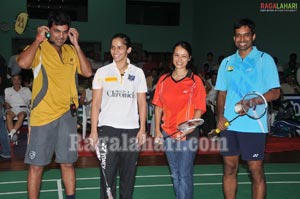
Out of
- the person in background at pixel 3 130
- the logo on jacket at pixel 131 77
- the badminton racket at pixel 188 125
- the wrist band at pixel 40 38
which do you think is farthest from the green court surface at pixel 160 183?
the wrist band at pixel 40 38

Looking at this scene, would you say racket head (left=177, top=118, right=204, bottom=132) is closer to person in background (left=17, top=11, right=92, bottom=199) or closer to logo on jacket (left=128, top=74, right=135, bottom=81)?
logo on jacket (left=128, top=74, right=135, bottom=81)

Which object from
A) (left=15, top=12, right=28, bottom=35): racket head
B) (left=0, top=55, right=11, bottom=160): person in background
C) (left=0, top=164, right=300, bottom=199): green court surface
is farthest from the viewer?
(left=15, top=12, right=28, bottom=35): racket head

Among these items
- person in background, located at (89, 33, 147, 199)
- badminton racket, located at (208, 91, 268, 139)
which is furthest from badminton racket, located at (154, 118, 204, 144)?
person in background, located at (89, 33, 147, 199)

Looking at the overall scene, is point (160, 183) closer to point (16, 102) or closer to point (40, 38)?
point (40, 38)

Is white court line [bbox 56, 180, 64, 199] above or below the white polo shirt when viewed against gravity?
below

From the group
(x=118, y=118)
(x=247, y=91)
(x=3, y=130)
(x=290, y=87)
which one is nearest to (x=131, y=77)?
(x=118, y=118)

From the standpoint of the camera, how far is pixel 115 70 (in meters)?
4.88

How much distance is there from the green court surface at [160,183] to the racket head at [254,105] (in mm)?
1996

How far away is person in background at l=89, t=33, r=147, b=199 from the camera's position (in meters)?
4.79

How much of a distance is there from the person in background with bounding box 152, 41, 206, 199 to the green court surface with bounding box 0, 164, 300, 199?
1.53m

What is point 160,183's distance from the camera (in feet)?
23.5

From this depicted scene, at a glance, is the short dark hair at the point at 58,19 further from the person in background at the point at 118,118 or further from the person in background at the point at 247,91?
the person in background at the point at 247,91

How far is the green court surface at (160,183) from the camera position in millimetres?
6418

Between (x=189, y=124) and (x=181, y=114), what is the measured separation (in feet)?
0.77
